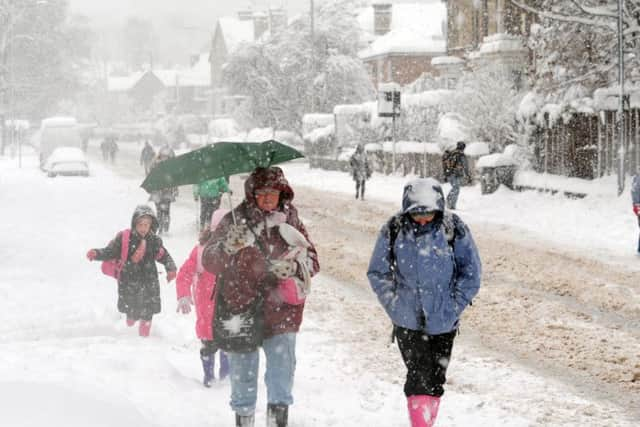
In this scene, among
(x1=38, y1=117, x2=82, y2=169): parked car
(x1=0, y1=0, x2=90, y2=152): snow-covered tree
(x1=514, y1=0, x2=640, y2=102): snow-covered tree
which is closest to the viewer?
(x1=514, y1=0, x2=640, y2=102): snow-covered tree

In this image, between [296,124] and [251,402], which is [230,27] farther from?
[251,402]

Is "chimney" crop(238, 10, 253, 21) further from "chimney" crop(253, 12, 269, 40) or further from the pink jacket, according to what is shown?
the pink jacket

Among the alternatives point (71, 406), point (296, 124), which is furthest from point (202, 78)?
point (71, 406)

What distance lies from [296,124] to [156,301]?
1628 inches

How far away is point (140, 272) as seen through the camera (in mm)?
8047

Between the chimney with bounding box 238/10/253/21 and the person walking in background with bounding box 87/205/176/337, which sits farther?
the chimney with bounding box 238/10/253/21

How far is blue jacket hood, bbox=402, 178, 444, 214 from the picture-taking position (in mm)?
5020

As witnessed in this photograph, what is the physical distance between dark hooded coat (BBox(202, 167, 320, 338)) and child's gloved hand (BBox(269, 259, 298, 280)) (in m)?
0.04

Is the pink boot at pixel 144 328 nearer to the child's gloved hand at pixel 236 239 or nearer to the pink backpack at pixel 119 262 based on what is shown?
the pink backpack at pixel 119 262

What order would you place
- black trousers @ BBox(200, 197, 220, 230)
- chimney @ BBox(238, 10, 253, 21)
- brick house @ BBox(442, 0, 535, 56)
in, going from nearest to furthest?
black trousers @ BBox(200, 197, 220, 230) < brick house @ BBox(442, 0, 535, 56) < chimney @ BBox(238, 10, 253, 21)

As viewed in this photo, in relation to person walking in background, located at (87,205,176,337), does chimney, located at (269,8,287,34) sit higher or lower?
higher

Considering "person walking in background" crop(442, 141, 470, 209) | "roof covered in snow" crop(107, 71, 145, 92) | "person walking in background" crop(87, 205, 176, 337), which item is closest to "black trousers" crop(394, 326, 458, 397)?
"person walking in background" crop(87, 205, 176, 337)

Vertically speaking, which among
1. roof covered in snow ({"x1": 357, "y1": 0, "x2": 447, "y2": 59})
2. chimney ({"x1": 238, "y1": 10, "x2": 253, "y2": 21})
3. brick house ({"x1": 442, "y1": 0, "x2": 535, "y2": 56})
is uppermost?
chimney ({"x1": 238, "y1": 10, "x2": 253, "y2": 21})

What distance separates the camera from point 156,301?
8172 mm
